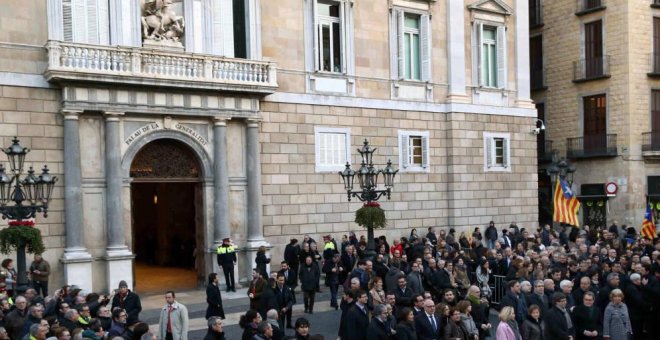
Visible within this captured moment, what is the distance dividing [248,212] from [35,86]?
24.0 ft

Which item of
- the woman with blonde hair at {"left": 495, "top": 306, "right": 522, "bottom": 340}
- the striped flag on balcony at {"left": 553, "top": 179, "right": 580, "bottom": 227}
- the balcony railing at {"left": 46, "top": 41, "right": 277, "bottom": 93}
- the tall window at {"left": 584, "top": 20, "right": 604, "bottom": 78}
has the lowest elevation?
the woman with blonde hair at {"left": 495, "top": 306, "right": 522, "bottom": 340}

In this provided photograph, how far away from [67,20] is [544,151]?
2545cm

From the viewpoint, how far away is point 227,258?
20.8 metres

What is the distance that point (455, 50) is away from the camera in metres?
27.6

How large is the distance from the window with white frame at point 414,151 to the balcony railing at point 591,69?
479 inches

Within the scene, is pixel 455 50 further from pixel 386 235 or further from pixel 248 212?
pixel 248 212

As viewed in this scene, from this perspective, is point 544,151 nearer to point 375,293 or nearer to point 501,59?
point 501,59

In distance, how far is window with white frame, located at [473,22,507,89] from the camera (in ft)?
94.3

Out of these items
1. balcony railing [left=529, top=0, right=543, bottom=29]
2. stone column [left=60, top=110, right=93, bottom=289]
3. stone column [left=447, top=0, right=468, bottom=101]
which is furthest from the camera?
balcony railing [left=529, top=0, right=543, bottom=29]

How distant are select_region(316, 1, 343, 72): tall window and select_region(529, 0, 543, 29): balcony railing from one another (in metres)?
16.4

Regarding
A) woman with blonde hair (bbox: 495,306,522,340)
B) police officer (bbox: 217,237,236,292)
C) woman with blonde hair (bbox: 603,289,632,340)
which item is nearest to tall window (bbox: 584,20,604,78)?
police officer (bbox: 217,237,236,292)

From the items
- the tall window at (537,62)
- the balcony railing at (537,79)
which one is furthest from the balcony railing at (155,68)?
the tall window at (537,62)

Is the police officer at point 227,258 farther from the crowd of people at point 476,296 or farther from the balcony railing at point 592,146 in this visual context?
the balcony railing at point 592,146

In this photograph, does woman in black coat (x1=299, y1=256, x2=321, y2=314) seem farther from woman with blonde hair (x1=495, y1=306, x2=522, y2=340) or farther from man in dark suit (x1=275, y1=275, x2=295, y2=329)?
woman with blonde hair (x1=495, y1=306, x2=522, y2=340)
